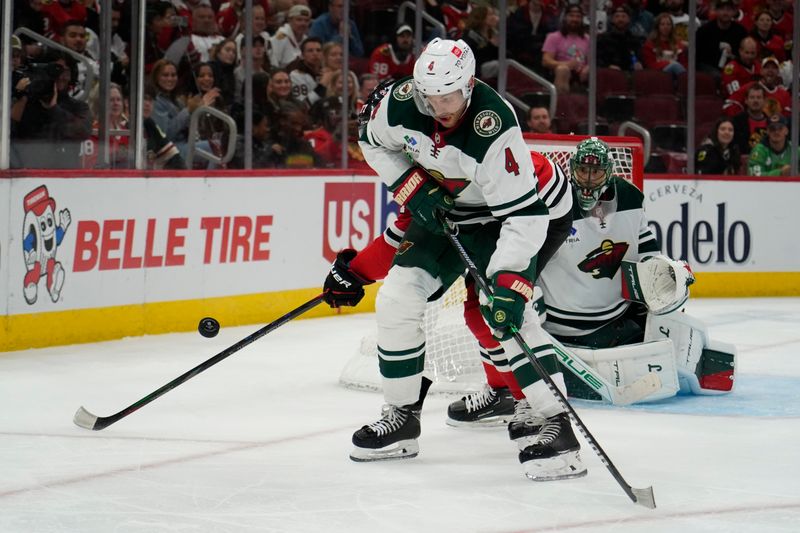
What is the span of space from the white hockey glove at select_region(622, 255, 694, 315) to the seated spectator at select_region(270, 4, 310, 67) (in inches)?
126

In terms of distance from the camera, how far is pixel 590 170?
4.41 metres

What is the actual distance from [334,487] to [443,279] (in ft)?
2.30

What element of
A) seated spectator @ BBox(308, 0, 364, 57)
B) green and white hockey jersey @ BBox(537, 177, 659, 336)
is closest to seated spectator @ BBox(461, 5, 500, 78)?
seated spectator @ BBox(308, 0, 364, 57)

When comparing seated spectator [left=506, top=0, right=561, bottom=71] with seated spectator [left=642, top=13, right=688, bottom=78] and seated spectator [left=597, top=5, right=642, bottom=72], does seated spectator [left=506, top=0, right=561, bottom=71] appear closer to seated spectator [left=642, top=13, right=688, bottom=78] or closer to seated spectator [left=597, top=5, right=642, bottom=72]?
seated spectator [left=597, top=5, right=642, bottom=72]

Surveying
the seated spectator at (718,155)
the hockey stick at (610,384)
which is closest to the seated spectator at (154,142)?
the hockey stick at (610,384)

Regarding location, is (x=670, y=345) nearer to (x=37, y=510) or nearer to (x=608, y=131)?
(x=37, y=510)

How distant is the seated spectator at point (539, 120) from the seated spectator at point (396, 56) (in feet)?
2.78

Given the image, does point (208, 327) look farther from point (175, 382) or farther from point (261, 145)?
point (261, 145)

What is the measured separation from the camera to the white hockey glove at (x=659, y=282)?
14.2ft

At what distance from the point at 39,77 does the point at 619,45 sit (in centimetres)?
432

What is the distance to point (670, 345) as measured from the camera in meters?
4.34

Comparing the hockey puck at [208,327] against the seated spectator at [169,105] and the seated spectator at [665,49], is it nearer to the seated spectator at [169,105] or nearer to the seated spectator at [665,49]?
the seated spectator at [169,105]

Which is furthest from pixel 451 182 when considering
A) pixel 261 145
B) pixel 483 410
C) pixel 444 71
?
pixel 261 145

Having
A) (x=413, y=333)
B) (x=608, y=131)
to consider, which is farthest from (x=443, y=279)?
(x=608, y=131)
